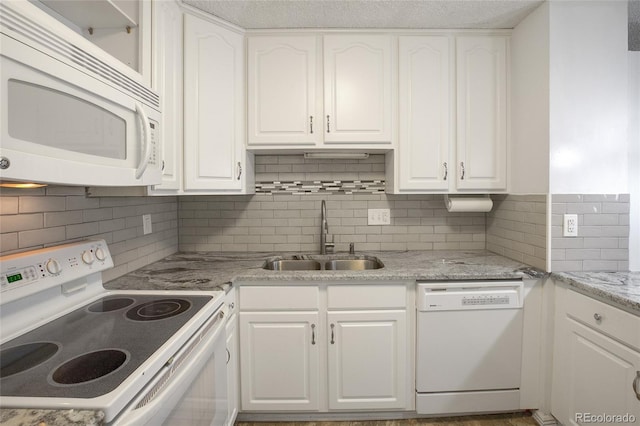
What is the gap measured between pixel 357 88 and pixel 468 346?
5.40 ft

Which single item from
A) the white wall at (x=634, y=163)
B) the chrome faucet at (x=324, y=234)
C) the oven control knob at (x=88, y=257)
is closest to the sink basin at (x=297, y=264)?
the chrome faucet at (x=324, y=234)

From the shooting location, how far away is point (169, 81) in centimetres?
167

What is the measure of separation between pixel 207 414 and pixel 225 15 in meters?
2.03

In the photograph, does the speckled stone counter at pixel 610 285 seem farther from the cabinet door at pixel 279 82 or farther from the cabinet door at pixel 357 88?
the cabinet door at pixel 279 82

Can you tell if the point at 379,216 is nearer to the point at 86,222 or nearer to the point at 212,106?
the point at 212,106

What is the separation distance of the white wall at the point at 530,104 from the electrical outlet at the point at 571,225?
182 mm

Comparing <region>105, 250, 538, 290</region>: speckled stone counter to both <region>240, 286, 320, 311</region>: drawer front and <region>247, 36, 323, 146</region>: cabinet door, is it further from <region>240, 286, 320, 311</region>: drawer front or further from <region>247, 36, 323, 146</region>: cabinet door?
<region>247, 36, 323, 146</region>: cabinet door

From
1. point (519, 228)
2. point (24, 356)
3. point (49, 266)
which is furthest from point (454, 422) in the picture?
point (49, 266)

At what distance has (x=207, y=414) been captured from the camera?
4.01ft

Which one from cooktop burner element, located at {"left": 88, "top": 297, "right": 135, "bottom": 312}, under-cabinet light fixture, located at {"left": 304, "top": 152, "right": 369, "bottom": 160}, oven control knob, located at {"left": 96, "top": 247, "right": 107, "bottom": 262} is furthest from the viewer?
under-cabinet light fixture, located at {"left": 304, "top": 152, "right": 369, "bottom": 160}

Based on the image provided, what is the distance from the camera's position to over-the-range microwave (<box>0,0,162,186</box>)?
69 centimetres

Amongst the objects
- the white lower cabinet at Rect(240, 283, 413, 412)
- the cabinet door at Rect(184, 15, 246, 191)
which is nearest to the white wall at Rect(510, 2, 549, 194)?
the white lower cabinet at Rect(240, 283, 413, 412)

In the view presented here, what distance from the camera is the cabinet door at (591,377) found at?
4.35ft

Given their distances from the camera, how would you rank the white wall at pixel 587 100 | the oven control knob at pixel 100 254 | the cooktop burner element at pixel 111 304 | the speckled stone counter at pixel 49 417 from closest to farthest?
the speckled stone counter at pixel 49 417
the cooktop burner element at pixel 111 304
the oven control knob at pixel 100 254
the white wall at pixel 587 100
